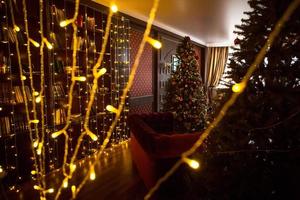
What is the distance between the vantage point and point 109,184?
3.13 meters

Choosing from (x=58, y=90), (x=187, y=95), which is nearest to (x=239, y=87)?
(x=58, y=90)

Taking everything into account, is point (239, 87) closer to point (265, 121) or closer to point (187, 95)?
point (265, 121)

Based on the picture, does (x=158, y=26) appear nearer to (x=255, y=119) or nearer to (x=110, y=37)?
(x=110, y=37)

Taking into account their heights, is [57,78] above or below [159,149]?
above

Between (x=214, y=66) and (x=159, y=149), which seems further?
(x=214, y=66)

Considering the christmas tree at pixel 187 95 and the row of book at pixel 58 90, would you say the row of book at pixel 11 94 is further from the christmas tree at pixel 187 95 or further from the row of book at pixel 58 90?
the christmas tree at pixel 187 95

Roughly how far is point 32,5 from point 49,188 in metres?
2.51

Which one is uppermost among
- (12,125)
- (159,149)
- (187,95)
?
(187,95)

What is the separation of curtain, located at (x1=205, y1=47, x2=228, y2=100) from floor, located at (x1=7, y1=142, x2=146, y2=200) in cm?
718

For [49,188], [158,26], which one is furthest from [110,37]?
[49,188]

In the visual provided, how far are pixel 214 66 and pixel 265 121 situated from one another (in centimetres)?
911

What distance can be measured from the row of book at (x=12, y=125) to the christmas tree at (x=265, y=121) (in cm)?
254

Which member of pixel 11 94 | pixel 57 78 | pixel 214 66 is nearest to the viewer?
pixel 11 94

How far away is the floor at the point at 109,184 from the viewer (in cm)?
281
